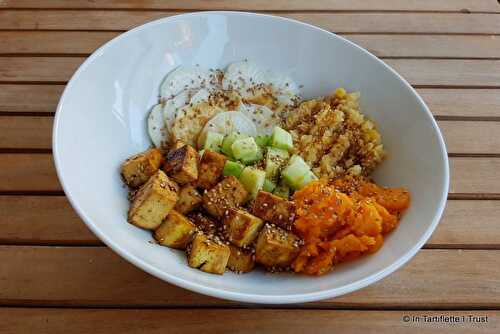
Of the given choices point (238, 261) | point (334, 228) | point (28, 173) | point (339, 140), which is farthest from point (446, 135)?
point (28, 173)

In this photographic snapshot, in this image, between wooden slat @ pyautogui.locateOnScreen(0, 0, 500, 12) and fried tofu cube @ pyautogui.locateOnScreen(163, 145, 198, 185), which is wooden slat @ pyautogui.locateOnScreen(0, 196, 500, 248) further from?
wooden slat @ pyautogui.locateOnScreen(0, 0, 500, 12)

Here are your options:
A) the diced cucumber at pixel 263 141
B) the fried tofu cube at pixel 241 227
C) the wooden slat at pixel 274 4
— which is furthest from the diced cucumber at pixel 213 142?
the wooden slat at pixel 274 4

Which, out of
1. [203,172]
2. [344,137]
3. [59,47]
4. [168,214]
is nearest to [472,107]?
[344,137]

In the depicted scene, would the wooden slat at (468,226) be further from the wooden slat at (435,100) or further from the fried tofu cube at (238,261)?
the fried tofu cube at (238,261)

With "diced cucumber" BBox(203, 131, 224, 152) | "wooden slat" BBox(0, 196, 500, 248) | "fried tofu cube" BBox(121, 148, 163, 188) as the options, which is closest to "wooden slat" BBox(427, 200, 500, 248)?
"wooden slat" BBox(0, 196, 500, 248)

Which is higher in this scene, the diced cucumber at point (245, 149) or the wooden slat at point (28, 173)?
the diced cucumber at point (245, 149)
